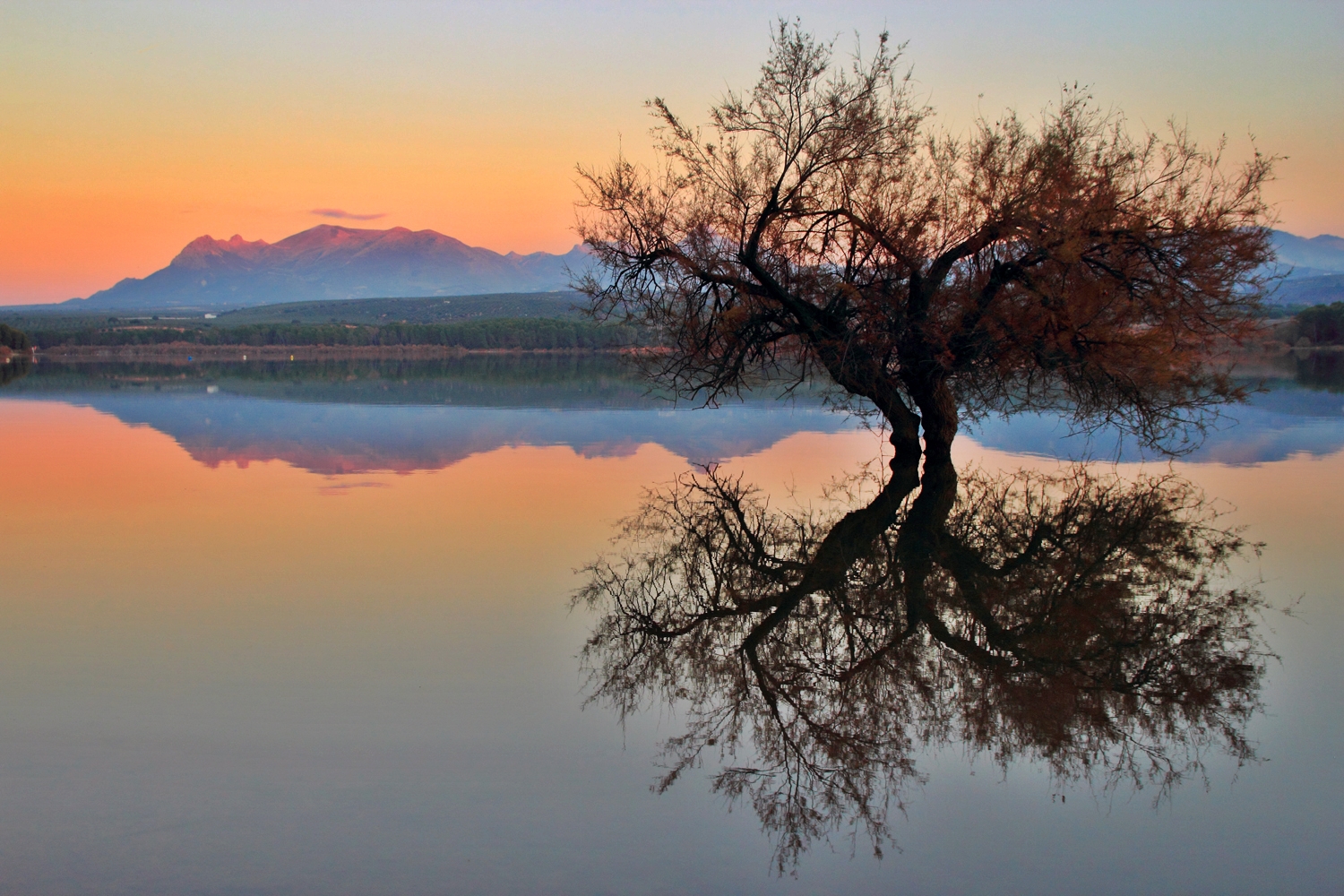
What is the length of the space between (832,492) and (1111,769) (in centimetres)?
875

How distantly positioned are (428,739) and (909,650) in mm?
3007

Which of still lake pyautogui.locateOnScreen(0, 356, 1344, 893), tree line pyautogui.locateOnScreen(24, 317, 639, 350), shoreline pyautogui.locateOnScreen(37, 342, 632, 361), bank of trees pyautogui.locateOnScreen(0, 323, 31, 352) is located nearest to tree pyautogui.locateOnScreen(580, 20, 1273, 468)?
still lake pyautogui.locateOnScreen(0, 356, 1344, 893)

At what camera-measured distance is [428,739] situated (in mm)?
5309

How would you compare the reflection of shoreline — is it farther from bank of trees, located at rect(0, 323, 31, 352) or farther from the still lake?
the still lake

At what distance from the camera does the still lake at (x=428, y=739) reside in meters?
4.17

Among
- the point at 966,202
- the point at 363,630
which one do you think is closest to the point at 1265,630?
the point at 363,630

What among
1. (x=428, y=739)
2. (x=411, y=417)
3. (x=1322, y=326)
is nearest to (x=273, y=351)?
(x=411, y=417)

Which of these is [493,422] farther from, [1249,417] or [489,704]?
[489,704]

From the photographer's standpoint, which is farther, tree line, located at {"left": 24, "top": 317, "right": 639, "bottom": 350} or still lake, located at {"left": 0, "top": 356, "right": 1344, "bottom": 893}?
tree line, located at {"left": 24, "top": 317, "right": 639, "bottom": 350}

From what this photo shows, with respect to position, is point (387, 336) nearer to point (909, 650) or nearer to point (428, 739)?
point (909, 650)

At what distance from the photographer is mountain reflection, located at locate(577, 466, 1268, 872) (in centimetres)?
515

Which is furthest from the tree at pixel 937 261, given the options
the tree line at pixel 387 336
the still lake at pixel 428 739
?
the tree line at pixel 387 336

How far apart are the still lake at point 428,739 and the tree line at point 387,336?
263 ft

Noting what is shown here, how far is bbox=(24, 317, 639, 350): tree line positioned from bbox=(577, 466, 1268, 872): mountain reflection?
266 feet
